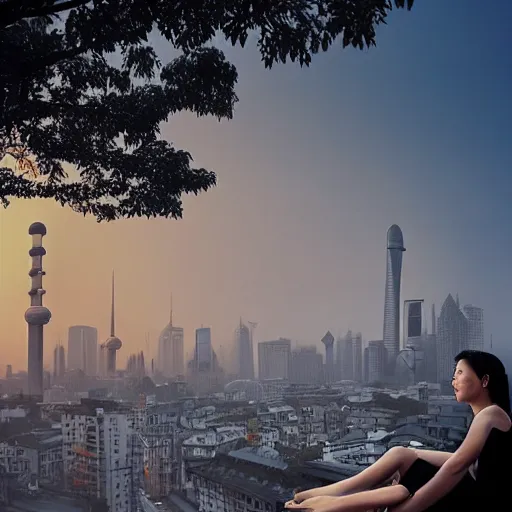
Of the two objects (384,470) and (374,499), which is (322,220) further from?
(374,499)

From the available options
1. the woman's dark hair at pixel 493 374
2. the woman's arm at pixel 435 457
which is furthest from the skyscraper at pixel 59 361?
the woman's dark hair at pixel 493 374

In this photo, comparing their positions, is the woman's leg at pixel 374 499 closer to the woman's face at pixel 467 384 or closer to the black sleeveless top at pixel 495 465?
the black sleeveless top at pixel 495 465

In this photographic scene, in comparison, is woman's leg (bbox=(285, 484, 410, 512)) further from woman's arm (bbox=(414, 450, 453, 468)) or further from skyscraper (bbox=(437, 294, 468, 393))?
skyscraper (bbox=(437, 294, 468, 393))

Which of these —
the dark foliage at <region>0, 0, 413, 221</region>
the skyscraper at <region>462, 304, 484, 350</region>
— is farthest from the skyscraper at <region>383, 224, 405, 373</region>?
the dark foliage at <region>0, 0, 413, 221</region>

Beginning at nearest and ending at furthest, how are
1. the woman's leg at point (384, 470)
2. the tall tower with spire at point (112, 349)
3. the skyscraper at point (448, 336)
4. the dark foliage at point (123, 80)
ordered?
the woman's leg at point (384, 470)
the dark foliage at point (123, 80)
the skyscraper at point (448, 336)
the tall tower with spire at point (112, 349)

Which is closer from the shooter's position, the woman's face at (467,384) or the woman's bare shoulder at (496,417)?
the woman's bare shoulder at (496,417)

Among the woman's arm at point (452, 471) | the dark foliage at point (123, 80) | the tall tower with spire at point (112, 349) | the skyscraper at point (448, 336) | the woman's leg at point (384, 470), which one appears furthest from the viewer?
the tall tower with spire at point (112, 349)

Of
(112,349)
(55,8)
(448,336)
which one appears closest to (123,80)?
(55,8)
